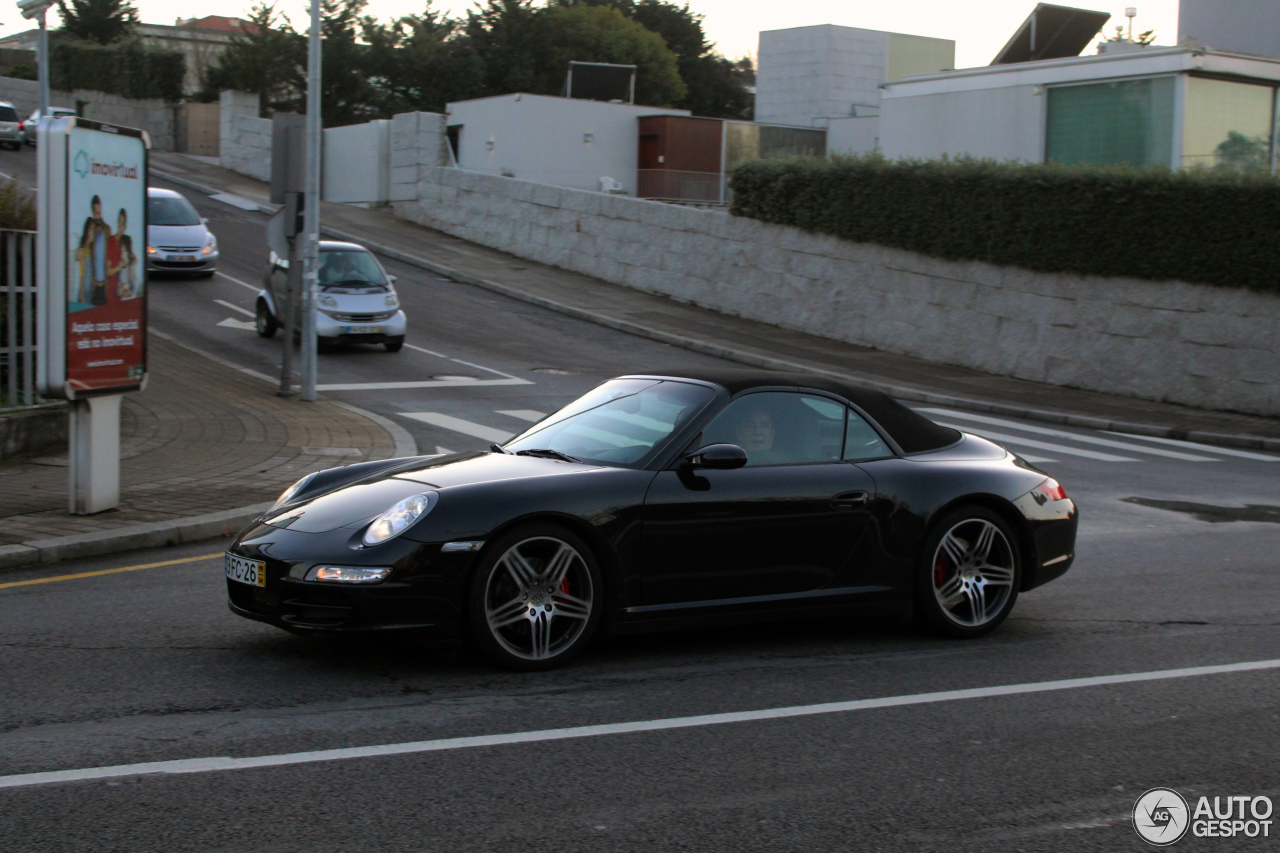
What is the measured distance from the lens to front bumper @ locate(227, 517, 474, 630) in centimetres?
545

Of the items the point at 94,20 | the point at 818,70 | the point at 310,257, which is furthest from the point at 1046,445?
the point at 94,20

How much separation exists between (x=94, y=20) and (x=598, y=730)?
255 feet

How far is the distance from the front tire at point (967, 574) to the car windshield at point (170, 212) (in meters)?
24.0

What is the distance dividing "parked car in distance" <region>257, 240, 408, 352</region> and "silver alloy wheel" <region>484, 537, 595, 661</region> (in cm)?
1612

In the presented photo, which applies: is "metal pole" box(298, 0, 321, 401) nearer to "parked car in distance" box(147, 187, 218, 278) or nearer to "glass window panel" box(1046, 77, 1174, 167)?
"parked car in distance" box(147, 187, 218, 278)

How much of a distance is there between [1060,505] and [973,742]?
2.46 m

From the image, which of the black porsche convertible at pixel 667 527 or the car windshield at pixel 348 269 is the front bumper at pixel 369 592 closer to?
the black porsche convertible at pixel 667 527

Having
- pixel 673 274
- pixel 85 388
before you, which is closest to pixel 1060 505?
pixel 85 388

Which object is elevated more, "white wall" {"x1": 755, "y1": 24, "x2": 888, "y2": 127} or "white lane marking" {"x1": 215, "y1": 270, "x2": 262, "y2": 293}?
"white wall" {"x1": 755, "y1": 24, "x2": 888, "y2": 127}

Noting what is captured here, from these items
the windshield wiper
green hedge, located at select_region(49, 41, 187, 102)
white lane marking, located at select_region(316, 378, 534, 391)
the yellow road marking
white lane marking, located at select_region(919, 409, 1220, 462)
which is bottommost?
the yellow road marking

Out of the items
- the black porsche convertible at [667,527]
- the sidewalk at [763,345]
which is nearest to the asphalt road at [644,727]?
the black porsche convertible at [667,527]

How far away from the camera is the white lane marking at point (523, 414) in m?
16.3

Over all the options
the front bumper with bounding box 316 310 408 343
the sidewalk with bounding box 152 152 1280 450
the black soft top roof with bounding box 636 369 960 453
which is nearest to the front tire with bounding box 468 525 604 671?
the black soft top roof with bounding box 636 369 960 453

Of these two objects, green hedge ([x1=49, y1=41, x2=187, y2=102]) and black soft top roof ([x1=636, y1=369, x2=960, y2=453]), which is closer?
black soft top roof ([x1=636, y1=369, x2=960, y2=453])
